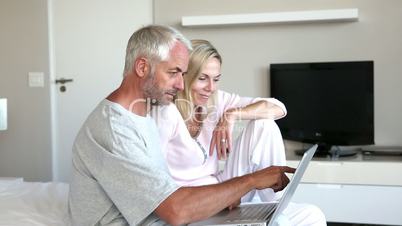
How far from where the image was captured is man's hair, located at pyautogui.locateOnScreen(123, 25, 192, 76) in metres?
1.23

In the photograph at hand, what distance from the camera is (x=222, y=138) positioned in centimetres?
178

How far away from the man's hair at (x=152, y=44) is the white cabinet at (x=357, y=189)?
185 cm

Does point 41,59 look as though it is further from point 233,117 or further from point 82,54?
point 233,117

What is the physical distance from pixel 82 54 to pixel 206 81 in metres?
2.14

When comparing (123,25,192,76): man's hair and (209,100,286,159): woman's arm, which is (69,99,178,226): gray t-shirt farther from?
(209,100,286,159): woman's arm

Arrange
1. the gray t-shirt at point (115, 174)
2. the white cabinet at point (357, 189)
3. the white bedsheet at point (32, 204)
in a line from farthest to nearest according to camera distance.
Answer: the white cabinet at point (357, 189), the white bedsheet at point (32, 204), the gray t-shirt at point (115, 174)

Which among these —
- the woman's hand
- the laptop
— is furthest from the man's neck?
the woman's hand

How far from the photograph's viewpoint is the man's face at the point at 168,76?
1237 millimetres

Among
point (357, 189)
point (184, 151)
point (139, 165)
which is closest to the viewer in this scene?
point (139, 165)

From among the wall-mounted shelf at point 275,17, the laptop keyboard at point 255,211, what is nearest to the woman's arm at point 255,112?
the laptop keyboard at point 255,211

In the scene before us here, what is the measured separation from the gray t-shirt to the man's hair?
0.51ft

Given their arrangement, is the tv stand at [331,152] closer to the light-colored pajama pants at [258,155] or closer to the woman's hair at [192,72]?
the light-colored pajama pants at [258,155]

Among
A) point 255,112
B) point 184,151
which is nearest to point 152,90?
point 184,151

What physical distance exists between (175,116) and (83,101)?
7.13ft
